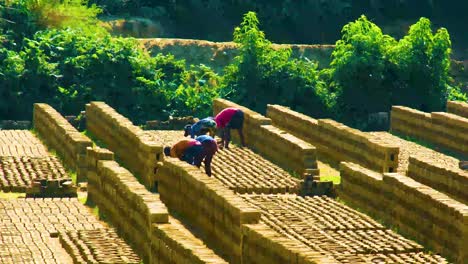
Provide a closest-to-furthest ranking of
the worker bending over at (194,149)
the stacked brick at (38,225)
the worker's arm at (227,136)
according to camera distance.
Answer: the stacked brick at (38,225) < the worker bending over at (194,149) < the worker's arm at (227,136)

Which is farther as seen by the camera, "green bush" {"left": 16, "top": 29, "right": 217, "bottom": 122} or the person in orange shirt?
"green bush" {"left": 16, "top": 29, "right": 217, "bottom": 122}

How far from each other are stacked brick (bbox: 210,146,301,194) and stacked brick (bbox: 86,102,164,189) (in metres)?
1.26

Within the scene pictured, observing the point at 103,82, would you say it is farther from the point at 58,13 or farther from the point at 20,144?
the point at 20,144

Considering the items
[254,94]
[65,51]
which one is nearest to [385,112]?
[254,94]

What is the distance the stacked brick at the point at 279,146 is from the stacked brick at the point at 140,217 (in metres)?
4.06

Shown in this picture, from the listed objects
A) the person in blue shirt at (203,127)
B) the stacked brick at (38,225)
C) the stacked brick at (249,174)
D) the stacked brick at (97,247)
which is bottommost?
the stacked brick at (38,225)

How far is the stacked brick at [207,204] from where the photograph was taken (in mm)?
21922

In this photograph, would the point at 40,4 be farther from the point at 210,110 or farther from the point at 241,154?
the point at 241,154

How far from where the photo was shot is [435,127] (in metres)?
33.7

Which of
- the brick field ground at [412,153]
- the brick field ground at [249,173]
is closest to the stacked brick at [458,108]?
the brick field ground at [412,153]

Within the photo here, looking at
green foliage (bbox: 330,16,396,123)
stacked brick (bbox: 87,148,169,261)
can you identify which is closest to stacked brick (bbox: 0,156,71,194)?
stacked brick (bbox: 87,148,169,261)

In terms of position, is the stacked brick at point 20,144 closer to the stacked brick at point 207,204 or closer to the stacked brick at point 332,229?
the stacked brick at point 207,204

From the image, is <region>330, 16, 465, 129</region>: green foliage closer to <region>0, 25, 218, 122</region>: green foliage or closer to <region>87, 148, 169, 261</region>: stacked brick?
<region>0, 25, 218, 122</region>: green foliage

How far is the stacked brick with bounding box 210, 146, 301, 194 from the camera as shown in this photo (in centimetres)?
2764
